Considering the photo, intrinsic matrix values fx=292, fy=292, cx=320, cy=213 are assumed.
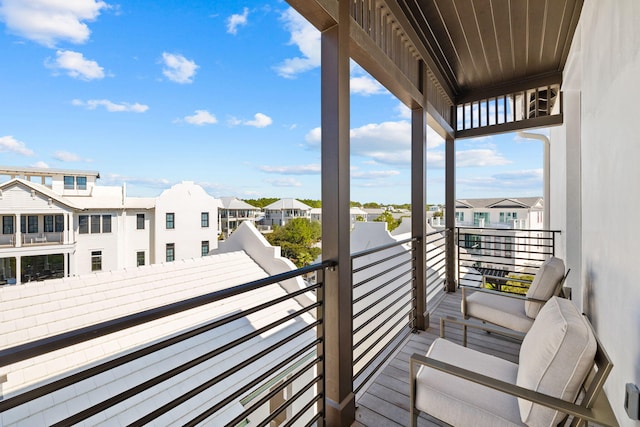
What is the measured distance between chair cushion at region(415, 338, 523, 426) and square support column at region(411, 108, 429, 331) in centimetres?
132

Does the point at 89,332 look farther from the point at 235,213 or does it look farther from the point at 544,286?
the point at 235,213

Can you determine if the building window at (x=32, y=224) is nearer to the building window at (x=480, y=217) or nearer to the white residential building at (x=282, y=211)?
the white residential building at (x=282, y=211)

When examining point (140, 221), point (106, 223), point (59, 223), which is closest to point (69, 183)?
point (59, 223)

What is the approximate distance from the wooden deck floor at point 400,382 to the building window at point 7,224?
9.26 m

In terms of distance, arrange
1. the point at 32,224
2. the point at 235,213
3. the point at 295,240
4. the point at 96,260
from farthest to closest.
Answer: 1. the point at 295,240
2. the point at 235,213
3. the point at 96,260
4. the point at 32,224

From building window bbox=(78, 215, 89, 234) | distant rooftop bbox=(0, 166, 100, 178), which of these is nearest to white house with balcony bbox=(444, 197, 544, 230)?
distant rooftop bbox=(0, 166, 100, 178)

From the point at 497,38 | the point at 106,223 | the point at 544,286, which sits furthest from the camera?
the point at 106,223

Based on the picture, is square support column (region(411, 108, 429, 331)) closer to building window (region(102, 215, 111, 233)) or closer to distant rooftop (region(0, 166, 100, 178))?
distant rooftop (region(0, 166, 100, 178))

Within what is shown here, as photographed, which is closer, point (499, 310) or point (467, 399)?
point (467, 399)

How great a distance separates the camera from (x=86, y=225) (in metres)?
9.98

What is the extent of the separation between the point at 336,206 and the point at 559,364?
3.52 ft

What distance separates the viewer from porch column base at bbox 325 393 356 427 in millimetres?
1558

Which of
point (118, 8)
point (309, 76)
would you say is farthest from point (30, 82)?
point (309, 76)

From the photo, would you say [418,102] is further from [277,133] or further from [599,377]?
[277,133]
